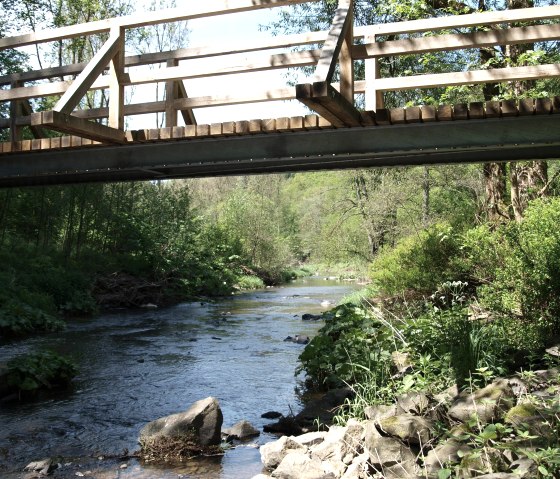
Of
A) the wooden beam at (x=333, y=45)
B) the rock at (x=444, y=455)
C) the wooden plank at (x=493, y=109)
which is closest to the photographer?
the rock at (x=444, y=455)

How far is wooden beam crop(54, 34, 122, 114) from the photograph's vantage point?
5.70 metres

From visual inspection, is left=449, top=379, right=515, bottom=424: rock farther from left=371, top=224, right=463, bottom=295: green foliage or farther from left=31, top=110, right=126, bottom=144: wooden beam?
left=371, top=224, right=463, bottom=295: green foliage

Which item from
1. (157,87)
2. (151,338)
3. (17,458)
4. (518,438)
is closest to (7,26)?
(157,87)

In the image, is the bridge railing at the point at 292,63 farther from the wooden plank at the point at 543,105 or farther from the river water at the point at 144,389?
the river water at the point at 144,389

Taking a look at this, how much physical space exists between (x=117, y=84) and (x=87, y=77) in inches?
19.5

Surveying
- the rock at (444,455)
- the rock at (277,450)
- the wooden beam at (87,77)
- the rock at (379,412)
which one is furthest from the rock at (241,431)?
the wooden beam at (87,77)

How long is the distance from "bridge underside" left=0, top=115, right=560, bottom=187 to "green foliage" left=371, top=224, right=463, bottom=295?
4401mm

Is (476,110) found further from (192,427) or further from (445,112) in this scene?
(192,427)

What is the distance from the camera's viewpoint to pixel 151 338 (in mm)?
13484

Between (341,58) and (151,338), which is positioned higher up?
(341,58)

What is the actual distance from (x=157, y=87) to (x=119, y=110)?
85.2 feet

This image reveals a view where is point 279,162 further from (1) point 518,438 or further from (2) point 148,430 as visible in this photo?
(1) point 518,438

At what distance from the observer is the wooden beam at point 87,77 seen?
5.70 m

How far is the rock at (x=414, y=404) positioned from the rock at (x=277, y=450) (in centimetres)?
99
